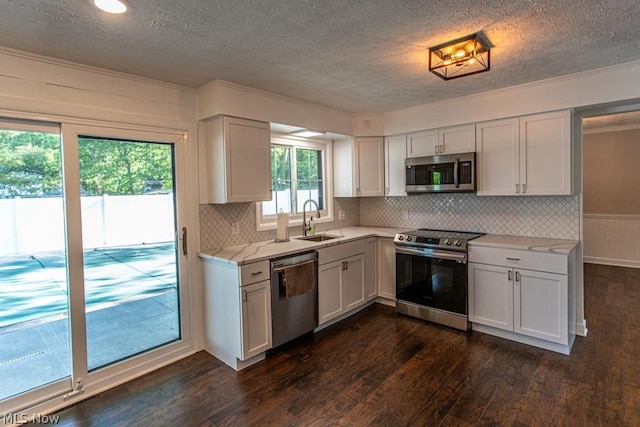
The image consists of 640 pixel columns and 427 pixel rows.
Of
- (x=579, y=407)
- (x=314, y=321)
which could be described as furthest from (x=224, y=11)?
(x=579, y=407)

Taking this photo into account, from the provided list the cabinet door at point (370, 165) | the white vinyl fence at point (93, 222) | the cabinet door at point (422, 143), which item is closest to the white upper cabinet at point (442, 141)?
the cabinet door at point (422, 143)

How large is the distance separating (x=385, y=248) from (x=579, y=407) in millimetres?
2234

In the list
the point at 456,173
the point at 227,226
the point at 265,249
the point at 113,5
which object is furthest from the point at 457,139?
the point at 113,5

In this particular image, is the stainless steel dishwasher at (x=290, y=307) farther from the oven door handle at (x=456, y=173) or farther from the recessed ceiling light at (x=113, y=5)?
the recessed ceiling light at (x=113, y=5)

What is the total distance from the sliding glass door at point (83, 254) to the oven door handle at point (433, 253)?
2.23 metres

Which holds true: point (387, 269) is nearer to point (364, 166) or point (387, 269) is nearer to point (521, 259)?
point (364, 166)

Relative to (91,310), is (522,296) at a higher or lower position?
lower

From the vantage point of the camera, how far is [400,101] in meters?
3.74

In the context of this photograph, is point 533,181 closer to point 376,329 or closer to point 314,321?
point 376,329

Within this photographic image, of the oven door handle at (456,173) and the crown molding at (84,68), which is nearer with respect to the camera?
the crown molding at (84,68)

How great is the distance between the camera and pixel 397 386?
2529 millimetres

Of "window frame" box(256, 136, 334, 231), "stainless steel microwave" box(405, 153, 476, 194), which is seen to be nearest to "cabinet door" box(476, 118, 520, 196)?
"stainless steel microwave" box(405, 153, 476, 194)

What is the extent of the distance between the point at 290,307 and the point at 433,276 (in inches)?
59.7

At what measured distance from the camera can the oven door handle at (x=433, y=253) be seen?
3.38m
